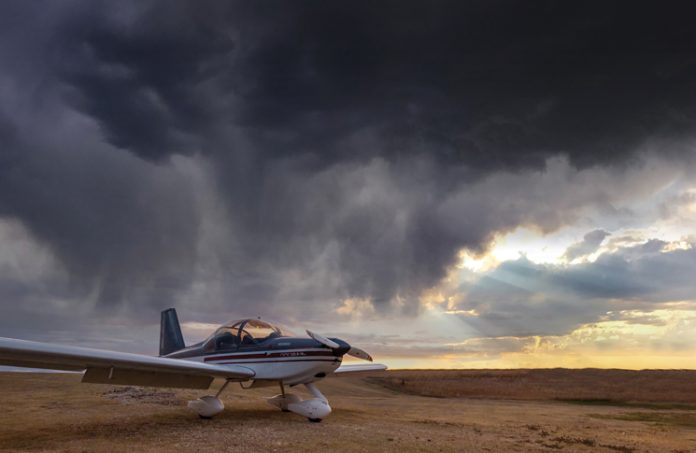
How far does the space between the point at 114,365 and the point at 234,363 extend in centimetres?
392

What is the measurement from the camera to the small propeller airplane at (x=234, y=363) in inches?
431

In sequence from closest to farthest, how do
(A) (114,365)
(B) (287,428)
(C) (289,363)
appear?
1. (A) (114,365)
2. (B) (287,428)
3. (C) (289,363)

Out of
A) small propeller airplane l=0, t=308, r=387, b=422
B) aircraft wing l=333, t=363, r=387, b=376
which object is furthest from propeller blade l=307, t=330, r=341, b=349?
aircraft wing l=333, t=363, r=387, b=376

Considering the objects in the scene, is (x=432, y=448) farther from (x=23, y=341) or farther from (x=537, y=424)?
(x=23, y=341)

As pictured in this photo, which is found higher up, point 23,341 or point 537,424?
point 23,341

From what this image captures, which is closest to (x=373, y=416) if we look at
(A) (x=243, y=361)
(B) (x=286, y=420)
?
(B) (x=286, y=420)

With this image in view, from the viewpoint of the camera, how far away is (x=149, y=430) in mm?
11148

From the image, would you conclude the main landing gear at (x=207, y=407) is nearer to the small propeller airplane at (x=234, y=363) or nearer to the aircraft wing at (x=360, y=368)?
the small propeller airplane at (x=234, y=363)

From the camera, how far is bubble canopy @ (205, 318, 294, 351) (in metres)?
14.5

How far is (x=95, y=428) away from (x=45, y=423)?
1.85m

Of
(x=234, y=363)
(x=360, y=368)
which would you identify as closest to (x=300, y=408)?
(x=234, y=363)

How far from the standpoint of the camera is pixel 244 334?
14586mm

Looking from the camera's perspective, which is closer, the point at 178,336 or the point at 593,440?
the point at 593,440

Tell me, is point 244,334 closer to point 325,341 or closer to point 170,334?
point 325,341
